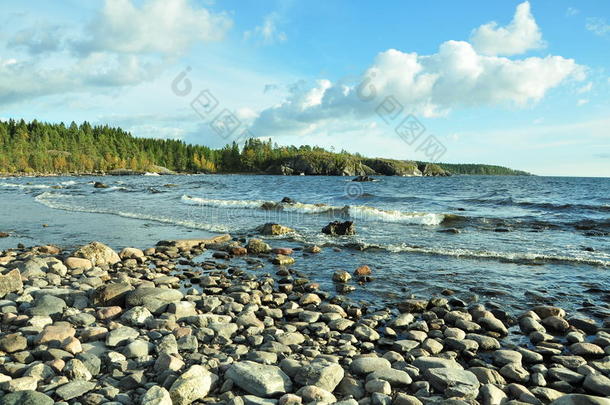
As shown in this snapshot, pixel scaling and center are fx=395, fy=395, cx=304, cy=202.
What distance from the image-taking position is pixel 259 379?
14.6 feet

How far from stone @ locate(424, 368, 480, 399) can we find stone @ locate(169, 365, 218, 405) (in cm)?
257

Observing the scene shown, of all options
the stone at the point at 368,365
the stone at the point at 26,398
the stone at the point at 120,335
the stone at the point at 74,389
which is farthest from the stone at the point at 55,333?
the stone at the point at 368,365

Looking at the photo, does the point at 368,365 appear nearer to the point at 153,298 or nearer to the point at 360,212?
the point at 153,298

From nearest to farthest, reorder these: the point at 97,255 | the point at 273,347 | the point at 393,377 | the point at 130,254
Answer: the point at 393,377, the point at 273,347, the point at 97,255, the point at 130,254

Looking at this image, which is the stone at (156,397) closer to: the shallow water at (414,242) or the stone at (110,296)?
the stone at (110,296)

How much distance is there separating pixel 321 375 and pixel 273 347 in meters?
1.13

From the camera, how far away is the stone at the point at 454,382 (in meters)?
4.39

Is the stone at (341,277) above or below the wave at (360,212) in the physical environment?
below

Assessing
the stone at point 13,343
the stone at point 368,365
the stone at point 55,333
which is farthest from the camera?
the stone at point 55,333

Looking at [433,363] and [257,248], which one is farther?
[257,248]

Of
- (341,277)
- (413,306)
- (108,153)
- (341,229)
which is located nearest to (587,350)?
(413,306)

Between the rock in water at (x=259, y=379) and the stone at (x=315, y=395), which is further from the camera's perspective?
the rock in water at (x=259, y=379)

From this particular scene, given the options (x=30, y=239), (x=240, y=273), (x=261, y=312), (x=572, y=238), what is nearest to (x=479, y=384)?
(x=261, y=312)

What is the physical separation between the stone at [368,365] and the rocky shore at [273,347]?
→ 0.07ft
